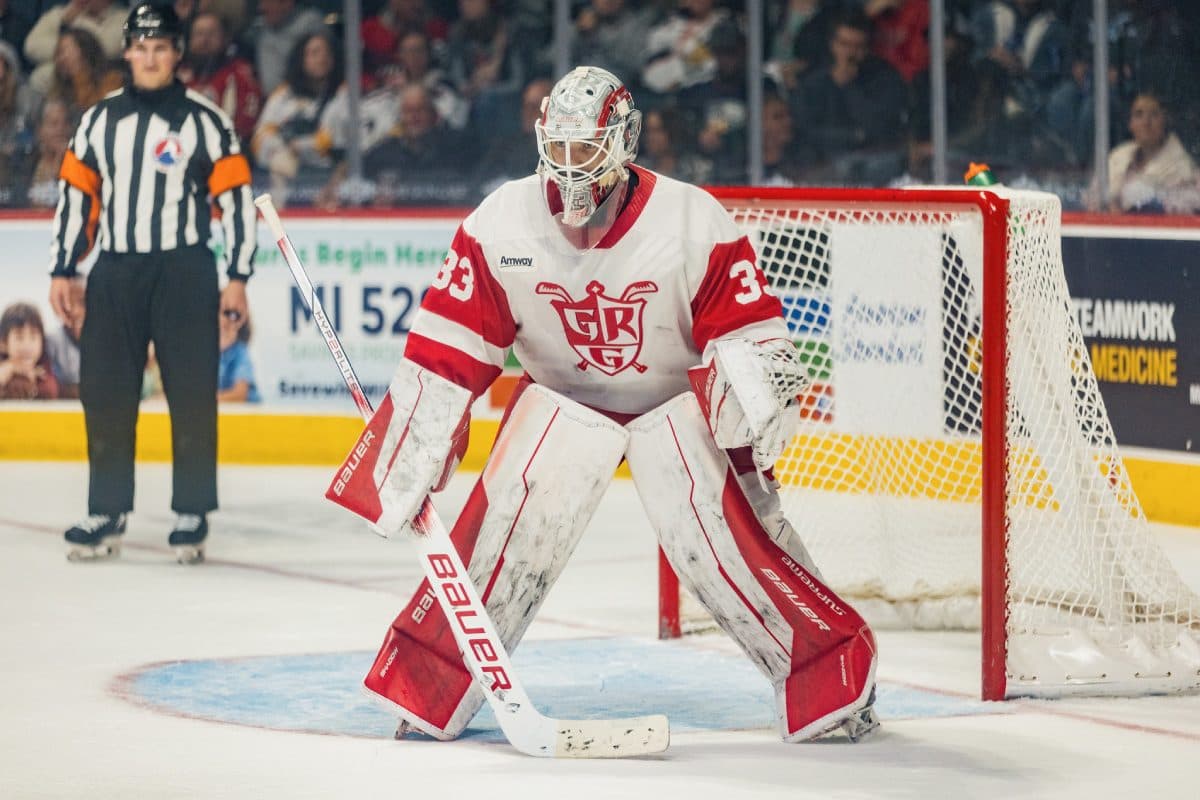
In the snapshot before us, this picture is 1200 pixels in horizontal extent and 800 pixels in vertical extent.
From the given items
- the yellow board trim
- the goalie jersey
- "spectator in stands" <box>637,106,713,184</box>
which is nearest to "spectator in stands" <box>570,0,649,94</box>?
"spectator in stands" <box>637,106,713,184</box>

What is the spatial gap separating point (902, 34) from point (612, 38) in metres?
1.10

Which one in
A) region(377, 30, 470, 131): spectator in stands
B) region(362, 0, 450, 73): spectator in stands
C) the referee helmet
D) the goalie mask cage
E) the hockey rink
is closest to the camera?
the hockey rink

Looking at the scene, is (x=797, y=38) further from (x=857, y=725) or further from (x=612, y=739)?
(x=612, y=739)

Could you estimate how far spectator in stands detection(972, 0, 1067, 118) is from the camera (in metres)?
7.77

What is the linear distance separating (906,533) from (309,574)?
1610 mm

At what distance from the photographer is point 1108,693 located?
4602 mm

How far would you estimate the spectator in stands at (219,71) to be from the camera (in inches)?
350

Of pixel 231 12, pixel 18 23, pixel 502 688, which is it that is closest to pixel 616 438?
pixel 502 688

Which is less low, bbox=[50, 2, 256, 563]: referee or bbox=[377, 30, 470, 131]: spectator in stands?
bbox=[377, 30, 470, 131]: spectator in stands

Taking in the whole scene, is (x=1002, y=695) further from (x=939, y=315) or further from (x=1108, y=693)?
(x=939, y=315)

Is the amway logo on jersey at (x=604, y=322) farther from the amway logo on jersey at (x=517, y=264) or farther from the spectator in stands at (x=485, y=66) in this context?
the spectator in stands at (x=485, y=66)

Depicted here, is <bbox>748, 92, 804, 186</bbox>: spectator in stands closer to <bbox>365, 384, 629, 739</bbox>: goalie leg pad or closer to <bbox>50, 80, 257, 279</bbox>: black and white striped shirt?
<bbox>50, 80, 257, 279</bbox>: black and white striped shirt

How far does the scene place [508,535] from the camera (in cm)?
418

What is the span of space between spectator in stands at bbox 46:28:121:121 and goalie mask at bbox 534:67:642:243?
521 cm
